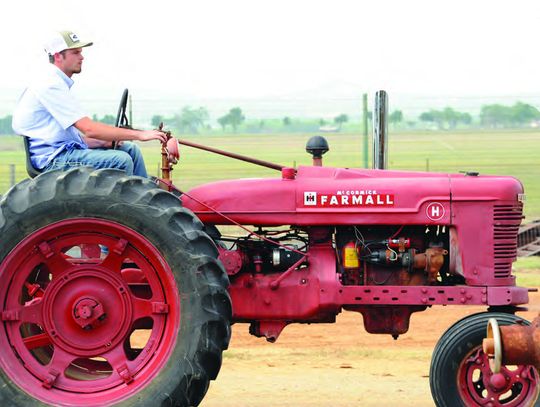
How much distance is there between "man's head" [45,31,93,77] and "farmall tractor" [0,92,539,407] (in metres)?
0.40

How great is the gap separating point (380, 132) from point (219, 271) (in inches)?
116

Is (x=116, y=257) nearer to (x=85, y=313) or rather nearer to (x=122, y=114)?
(x=85, y=313)

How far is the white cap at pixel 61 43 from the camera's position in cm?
711

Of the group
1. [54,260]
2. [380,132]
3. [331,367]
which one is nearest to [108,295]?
[54,260]

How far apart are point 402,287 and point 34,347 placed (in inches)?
81.1

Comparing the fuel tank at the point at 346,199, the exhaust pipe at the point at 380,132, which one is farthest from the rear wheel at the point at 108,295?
the exhaust pipe at the point at 380,132

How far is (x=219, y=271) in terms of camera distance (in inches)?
261

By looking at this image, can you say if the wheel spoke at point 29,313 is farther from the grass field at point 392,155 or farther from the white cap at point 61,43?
the grass field at point 392,155

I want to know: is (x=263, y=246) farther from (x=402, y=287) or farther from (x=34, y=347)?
(x=34, y=347)

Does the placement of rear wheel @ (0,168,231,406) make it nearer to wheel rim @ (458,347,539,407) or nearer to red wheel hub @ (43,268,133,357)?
red wheel hub @ (43,268,133,357)

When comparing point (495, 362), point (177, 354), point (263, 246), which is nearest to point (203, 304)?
point (177, 354)

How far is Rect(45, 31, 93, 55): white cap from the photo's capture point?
280 inches

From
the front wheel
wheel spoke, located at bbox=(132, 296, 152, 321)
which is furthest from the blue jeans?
the front wheel

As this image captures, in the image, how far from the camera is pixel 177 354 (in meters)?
6.62
